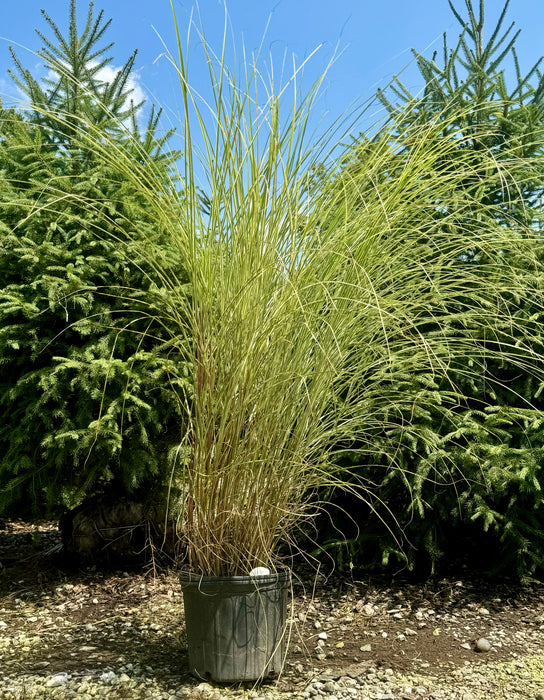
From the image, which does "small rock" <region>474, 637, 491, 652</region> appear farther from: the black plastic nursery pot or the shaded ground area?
the black plastic nursery pot

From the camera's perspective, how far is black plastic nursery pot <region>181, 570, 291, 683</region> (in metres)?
2.08

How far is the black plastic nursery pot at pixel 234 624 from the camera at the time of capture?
→ 6.82ft

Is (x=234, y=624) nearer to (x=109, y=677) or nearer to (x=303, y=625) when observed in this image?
(x=109, y=677)

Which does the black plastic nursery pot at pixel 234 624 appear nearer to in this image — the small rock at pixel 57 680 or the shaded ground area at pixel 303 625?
the shaded ground area at pixel 303 625

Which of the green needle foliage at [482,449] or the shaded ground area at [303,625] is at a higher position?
the green needle foliage at [482,449]

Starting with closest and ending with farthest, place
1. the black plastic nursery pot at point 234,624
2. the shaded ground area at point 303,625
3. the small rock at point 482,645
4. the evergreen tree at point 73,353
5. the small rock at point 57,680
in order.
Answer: the black plastic nursery pot at point 234,624
the small rock at point 57,680
the shaded ground area at point 303,625
the small rock at point 482,645
the evergreen tree at point 73,353

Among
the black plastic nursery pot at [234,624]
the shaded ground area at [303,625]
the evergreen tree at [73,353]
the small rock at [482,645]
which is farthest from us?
the evergreen tree at [73,353]

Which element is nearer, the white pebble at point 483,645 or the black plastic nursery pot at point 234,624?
the black plastic nursery pot at point 234,624

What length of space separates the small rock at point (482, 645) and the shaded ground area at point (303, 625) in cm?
2

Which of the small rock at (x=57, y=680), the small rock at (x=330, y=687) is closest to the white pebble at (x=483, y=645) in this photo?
the small rock at (x=330, y=687)

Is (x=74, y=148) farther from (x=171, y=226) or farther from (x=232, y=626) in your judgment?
(x=232, y=626)

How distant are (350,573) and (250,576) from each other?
1.37m

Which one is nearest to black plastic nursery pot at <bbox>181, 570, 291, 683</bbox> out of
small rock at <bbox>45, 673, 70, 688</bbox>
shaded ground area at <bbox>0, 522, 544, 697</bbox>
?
shaded ground area at <bbox>0, 522, 544, 697</bbox>

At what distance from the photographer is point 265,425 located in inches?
83.4
